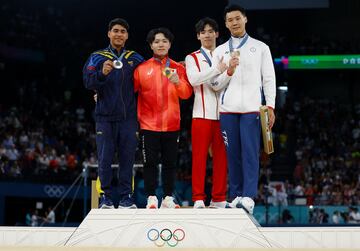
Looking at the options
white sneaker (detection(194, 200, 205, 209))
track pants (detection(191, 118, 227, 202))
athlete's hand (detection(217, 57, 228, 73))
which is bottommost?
white sneaker (detection(194, 200, 205, 209))

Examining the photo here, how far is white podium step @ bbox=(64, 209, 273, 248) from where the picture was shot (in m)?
5.73

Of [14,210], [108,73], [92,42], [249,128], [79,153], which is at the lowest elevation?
[14,210]

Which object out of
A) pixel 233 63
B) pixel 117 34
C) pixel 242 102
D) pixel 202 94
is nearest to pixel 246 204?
pixel 242 102

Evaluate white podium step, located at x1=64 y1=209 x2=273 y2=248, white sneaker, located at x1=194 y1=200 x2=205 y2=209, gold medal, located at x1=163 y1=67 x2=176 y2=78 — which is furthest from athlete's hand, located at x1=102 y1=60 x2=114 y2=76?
white sneaker, located at x1=194 y1=200 x2=205 y2=209

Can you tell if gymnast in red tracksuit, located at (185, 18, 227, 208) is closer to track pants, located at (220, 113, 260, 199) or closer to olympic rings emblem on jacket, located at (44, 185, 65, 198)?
track pants, located at (220, 113, 260, 199)

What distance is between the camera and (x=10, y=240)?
619 cm

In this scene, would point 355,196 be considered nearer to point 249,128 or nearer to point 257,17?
point 257,17

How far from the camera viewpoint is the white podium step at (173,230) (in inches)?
225

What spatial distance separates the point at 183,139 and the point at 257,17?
23.2ft

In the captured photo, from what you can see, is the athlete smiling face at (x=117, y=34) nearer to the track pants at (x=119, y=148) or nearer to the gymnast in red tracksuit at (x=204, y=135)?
the gymnast in red tracksuit at (x=204, y=135)

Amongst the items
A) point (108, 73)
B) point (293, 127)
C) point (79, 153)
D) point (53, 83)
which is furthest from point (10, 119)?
point (108, 73)

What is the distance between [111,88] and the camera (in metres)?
6.67

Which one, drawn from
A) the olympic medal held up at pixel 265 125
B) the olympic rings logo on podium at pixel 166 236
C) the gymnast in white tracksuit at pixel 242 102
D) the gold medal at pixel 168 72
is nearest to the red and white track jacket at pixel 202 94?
the gymnast in white tracksuit at pixel 242 102

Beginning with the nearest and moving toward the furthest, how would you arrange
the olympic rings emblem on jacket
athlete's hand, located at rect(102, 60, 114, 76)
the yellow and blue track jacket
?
1. athlete's hand, located at rect(102, 60, 114, 76)
2. the yellow and blue track jacket
3. the olympic rings emblem on jacket
